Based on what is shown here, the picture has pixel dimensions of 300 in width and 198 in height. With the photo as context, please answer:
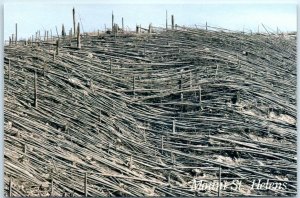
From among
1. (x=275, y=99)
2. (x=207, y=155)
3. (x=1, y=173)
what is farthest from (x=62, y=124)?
(x=275, y=99)

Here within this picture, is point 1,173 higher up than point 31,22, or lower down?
lower down

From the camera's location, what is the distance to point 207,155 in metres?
3.52

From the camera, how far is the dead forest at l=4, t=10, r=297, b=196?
11.5 ft

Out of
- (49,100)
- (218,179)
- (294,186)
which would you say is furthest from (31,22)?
(294,186)

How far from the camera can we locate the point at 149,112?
355 cm

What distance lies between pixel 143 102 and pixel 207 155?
364 mm

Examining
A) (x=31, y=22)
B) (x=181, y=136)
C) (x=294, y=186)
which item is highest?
(x=31, y=22)

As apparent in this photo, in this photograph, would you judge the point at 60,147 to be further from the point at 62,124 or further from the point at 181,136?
the point at 181,136

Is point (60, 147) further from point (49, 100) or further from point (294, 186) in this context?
point (294, 186)

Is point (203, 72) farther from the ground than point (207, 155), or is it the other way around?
point (203, 72)

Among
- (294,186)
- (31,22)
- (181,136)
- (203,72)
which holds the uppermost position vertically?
(31,22)

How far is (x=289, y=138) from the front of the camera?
351cm

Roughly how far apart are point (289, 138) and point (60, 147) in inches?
39.3

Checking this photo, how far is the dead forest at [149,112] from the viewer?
3.52 m
